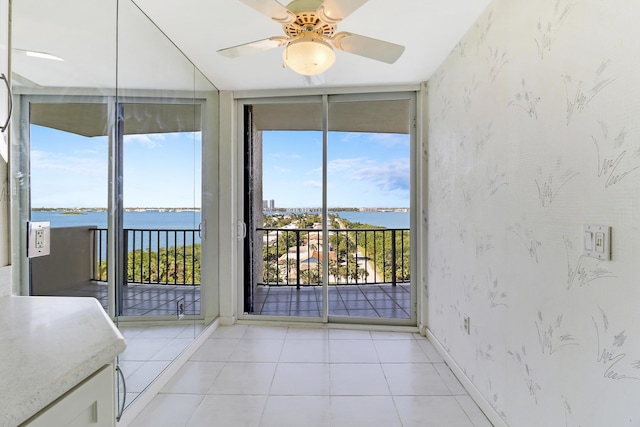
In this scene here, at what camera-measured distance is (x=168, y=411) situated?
185cm

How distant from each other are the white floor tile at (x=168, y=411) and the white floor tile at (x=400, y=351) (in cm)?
140

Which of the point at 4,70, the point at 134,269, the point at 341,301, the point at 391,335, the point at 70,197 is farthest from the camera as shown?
the point at 341,301

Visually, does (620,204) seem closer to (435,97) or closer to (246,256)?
(435,97)

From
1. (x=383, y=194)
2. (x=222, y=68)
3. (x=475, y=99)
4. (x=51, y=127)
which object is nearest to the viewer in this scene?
(x=51, y=127)

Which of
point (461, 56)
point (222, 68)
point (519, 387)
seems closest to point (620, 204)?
point (519, 387)

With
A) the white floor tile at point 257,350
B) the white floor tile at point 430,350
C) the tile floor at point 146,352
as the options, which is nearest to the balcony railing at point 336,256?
the white floor tile at point 430,350

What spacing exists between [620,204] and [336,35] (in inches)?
53.3

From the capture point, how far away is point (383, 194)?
10.6 ft

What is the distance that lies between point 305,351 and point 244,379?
60 cm

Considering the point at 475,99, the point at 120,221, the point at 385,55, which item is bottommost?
the point at 120,221

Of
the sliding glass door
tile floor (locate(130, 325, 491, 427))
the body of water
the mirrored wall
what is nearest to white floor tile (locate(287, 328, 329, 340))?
tile floor (locate(130, 325, 491, 427))

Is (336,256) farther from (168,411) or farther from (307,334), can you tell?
(168,411)

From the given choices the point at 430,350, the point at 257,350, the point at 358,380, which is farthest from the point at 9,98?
the point at 430,350

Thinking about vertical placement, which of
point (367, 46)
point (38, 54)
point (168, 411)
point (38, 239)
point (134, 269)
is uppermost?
point (367, 46)
